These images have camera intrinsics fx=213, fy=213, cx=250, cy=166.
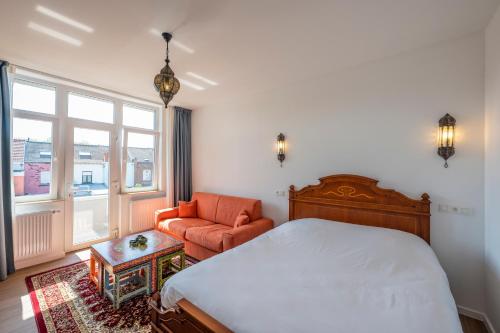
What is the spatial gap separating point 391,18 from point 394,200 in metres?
1.83

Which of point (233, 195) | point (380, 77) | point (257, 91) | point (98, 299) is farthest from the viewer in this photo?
point (233, 195)

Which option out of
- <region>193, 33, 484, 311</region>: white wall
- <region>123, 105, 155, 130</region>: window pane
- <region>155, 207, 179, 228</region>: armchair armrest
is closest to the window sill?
<region>155, 207, 179, 228</region>: armchair armrest

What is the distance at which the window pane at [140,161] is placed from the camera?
4188mm

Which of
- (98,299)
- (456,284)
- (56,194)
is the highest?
(56,194)

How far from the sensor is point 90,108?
Result: 12.3ft

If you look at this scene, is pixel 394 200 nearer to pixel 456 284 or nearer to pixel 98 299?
pixel 456 284

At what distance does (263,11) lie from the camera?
1.81 metres

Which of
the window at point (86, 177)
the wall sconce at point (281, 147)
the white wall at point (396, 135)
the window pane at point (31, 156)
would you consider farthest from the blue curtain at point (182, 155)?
the wall sconce at point (281, 147)

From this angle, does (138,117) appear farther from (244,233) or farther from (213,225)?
(244,233)

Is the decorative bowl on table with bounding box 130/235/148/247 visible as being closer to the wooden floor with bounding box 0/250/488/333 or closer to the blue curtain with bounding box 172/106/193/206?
the wooden floor with bounding box 0/250/488/333

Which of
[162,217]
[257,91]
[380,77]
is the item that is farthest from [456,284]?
[162,217]

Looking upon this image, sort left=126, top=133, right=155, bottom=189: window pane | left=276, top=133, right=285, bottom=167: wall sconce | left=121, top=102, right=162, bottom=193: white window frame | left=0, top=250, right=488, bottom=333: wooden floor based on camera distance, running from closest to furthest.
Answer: left=0, top=250, right=488, bottom=333: wooden floor
left=276, top=133, right=285, bottom=167: wall sconce
left=121, top=102, right=162, bottom=193: white window frame
left=126, top=133, right=155, bottom=189: window pane

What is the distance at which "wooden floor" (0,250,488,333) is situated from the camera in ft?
6.32

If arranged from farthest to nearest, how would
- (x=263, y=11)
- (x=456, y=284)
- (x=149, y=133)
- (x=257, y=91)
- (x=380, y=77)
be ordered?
(x=149, y=133), (x=257, y=91), (x=380, y=77), (x=456, y=284), (x=263, y=11)
